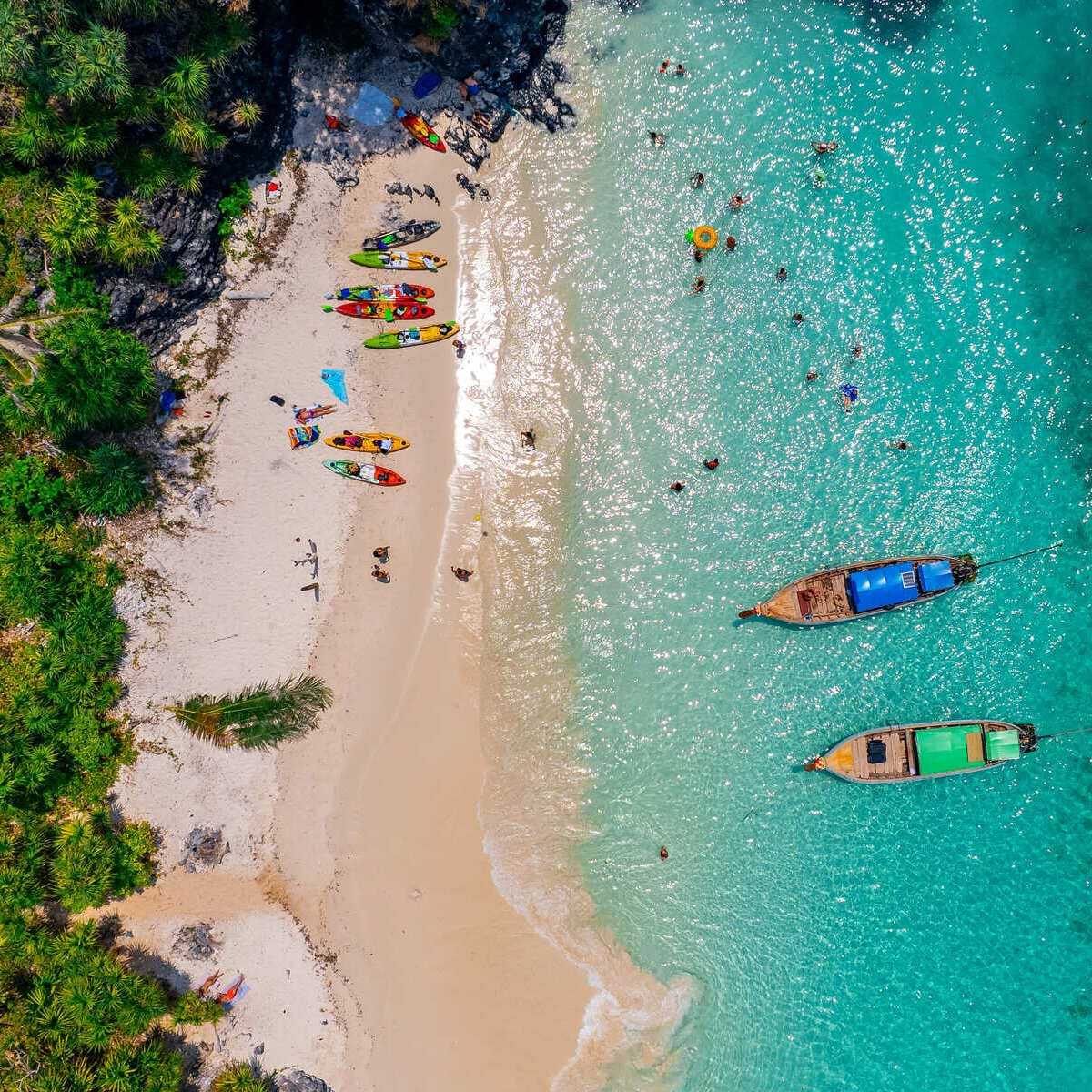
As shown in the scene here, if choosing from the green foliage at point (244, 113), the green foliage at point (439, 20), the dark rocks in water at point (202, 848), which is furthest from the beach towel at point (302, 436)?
the green foliage at point (439, 20)

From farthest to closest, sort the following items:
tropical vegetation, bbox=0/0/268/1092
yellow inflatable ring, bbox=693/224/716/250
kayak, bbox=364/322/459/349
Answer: yellow inflatable ring, bbox=693/224/716/250, kayak, bbox=364/322/459/349, tropical vegetation, bbox=0/0/268/1092

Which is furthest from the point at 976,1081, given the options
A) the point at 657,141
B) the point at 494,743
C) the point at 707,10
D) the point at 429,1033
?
the point at 707,10

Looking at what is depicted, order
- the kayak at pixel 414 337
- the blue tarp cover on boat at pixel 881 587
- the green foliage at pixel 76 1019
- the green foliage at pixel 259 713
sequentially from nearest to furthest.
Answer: the green foliage at pixel 76 1019, the green foliage at pixel 259 713, the kayak at pixel 414 337, the blue tarp cover on boat at pixel 881 587

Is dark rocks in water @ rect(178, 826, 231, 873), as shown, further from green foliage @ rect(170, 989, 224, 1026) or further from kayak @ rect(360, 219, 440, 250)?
kayak @ rect(360, 219, 440, 250)

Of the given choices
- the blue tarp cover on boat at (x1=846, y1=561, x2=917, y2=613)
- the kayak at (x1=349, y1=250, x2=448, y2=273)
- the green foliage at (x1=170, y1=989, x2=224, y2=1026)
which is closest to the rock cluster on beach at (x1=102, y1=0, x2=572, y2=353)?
the kayak at (x1=349, y1=250, x2=448, y2=273)

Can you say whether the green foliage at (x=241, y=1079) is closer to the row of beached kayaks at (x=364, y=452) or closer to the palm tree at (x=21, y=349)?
the row of beached kayaks at (x=364, y=452)

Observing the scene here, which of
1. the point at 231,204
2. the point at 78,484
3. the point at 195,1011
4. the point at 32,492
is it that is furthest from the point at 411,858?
the point at 231,204

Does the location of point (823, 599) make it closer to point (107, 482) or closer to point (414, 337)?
point (414, 337)
